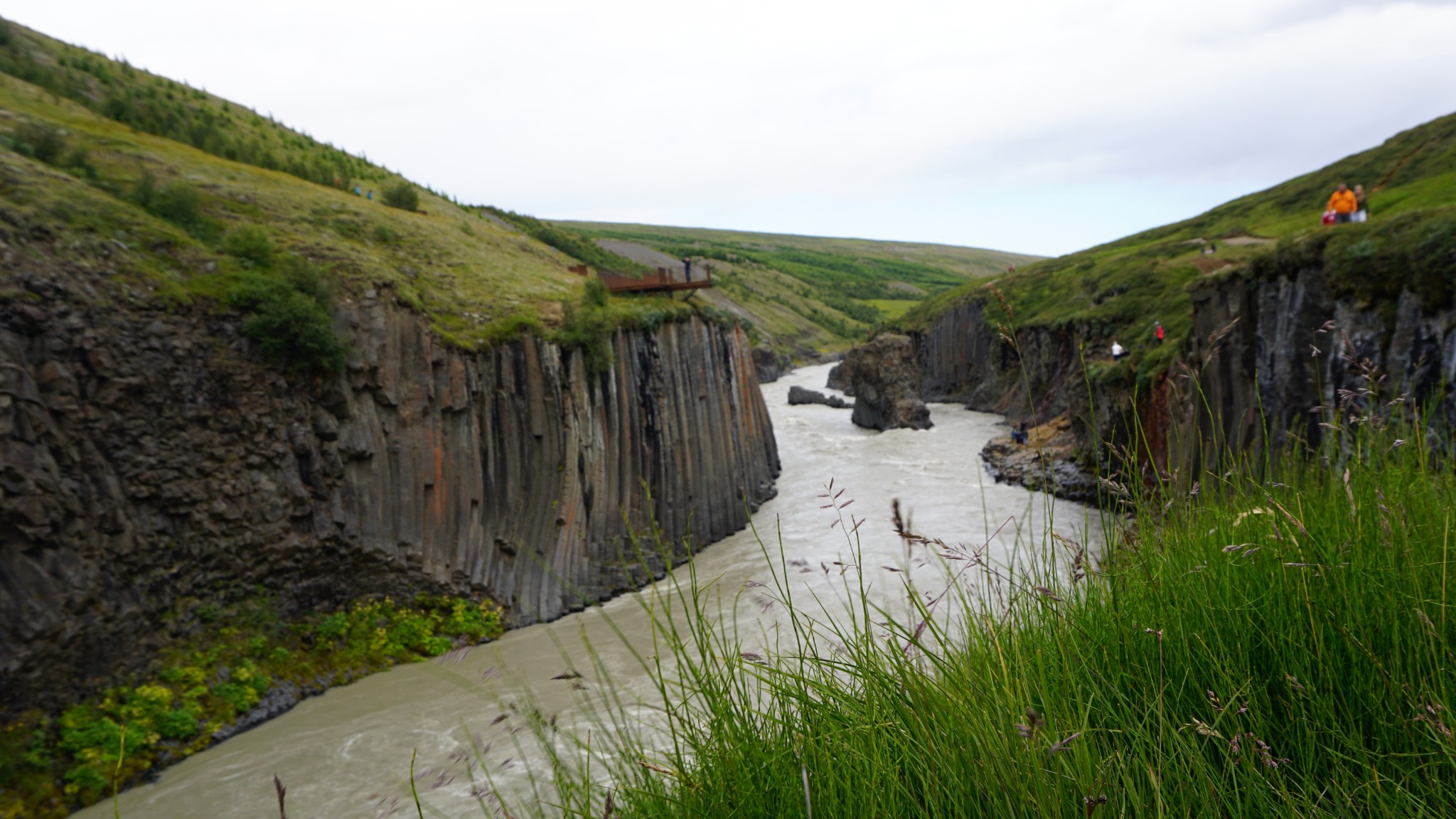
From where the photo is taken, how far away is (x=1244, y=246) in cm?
3328

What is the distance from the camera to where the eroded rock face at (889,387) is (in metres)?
41.5

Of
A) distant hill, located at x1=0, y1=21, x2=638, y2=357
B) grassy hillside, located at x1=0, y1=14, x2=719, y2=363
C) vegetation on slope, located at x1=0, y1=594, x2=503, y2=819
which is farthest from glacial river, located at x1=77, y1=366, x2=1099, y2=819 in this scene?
distant hill, located at x1=0, y1=21, x2=638, y2=357

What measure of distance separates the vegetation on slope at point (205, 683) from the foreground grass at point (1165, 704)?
699 cm

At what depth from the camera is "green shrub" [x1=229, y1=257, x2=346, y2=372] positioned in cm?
1313

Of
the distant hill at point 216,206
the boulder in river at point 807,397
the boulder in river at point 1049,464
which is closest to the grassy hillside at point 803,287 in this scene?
the boulder in river at point 807,397

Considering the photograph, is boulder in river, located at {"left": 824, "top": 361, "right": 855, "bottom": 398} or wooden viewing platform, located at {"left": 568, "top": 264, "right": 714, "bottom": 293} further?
boulder in river, located at {"left": 824, "top": 361, "right": 855, "bottom": 398}

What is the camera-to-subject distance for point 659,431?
805 inches

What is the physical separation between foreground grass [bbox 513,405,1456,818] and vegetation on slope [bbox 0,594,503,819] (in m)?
6.99

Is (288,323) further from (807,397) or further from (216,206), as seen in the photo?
(807,397)

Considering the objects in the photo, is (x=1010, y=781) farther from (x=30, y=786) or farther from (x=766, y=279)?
(x=766, y=279)

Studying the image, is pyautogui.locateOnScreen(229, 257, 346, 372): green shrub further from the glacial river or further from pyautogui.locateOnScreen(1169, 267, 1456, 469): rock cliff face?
pyautogui.locateOnScreen(1169, 267, 1456, 469): rock cliff face

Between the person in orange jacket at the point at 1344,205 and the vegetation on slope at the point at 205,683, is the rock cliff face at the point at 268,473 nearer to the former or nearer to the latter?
the vegetation on slope at the point at 205,683

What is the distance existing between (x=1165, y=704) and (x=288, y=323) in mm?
14660

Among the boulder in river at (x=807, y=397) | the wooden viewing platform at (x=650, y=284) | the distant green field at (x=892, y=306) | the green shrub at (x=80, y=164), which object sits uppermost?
the distant green field at (x=892, y=306)
